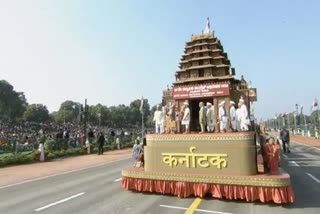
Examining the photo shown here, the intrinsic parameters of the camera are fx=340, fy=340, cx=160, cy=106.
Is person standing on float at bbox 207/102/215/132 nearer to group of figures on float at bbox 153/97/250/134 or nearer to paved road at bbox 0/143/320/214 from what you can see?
group of figures on float at bbox 153/97/250/134

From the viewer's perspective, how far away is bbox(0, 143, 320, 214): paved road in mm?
9383

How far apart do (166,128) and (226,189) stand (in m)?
4.29

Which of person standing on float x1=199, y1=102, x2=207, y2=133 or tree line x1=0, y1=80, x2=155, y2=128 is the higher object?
tree line x1=0, y1=80, x2=155, y2=128

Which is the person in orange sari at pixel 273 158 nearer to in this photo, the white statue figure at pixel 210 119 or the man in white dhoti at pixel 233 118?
the man in white dhoti at pixel 233 118

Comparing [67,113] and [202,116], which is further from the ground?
[67,113]

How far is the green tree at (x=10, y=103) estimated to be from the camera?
10050cm

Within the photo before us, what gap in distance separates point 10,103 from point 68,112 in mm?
21059

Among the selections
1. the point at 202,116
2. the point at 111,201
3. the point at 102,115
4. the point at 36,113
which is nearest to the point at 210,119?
the point at 202,116

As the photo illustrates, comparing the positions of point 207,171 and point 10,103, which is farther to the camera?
point 10,103

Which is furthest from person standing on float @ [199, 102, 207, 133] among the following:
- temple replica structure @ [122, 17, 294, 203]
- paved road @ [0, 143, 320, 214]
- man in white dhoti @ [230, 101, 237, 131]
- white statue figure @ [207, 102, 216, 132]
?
paved road @ [0, 143, 320, 214]

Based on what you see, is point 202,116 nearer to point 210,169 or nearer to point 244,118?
point 244,118

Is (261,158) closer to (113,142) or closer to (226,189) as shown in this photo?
(226,189)

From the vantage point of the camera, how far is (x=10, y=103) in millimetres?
103188

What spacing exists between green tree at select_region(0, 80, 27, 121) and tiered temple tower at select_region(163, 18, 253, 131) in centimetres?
8988
